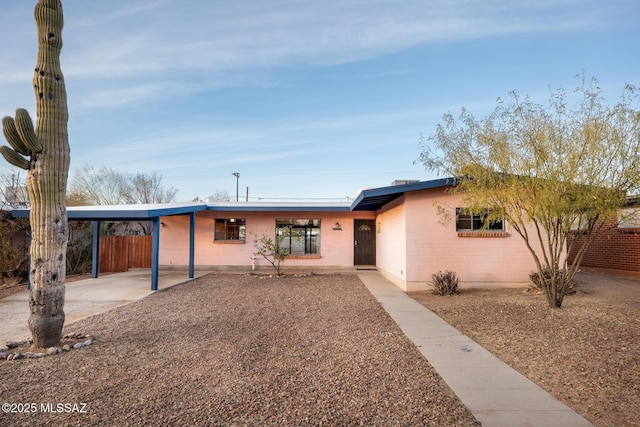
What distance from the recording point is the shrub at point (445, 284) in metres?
9.15

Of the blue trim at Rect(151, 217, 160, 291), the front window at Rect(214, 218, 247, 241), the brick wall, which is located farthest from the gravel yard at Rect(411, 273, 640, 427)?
the front window at Rect(214, 218, 247, 241)

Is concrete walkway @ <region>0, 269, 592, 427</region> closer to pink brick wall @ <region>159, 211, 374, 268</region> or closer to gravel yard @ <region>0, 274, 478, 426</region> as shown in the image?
gravel yard @ <region>0, 274, 478, 426</region>

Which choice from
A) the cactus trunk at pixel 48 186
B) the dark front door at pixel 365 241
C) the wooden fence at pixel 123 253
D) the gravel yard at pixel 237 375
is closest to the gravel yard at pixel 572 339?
the gravel yard at pixel 237 375

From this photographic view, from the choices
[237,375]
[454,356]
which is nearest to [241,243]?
[237,375]

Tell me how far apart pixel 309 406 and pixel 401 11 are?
9.66 metres

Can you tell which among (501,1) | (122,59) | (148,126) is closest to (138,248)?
(148,126)

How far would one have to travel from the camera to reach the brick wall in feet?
38.4

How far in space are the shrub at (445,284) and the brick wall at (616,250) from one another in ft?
16.5

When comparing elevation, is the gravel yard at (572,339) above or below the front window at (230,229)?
below

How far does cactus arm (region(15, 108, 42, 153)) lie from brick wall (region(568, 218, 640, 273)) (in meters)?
13.8

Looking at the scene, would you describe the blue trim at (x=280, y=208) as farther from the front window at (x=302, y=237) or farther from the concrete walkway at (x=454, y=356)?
the concrete walkway at (x=454, y=356)

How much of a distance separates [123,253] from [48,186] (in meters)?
12.2

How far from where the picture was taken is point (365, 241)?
15.8 meters

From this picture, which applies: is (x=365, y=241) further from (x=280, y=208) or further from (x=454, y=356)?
(x=454, y=356)
